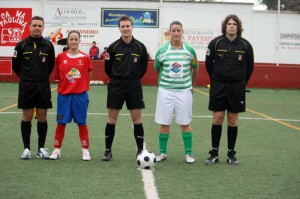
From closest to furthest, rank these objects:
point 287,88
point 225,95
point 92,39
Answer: point 225,95 < point 287,88 < point 92,39

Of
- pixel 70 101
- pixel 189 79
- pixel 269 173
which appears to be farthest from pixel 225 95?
pixel 70 101

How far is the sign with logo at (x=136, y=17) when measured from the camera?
104 ft

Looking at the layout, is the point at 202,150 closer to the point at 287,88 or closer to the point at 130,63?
the point at 130,63

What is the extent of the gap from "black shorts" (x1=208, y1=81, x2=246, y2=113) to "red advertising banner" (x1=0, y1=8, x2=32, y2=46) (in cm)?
2533

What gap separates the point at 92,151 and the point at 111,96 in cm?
122

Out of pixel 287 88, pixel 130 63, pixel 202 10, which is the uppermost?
pixel 202 10

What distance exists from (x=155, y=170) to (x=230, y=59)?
5.88 feet

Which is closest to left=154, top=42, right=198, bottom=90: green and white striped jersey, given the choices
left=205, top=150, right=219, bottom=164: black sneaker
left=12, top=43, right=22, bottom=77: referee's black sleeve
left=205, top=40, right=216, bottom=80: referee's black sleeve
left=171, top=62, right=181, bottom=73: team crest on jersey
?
left=171, top=62, right=181, bottom=73: team crest on jersey

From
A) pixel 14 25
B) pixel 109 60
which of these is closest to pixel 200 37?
pixel 14 25

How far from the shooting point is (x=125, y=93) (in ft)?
24.8

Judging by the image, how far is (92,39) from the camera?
31891mm

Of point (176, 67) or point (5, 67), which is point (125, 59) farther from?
point (5, 67)

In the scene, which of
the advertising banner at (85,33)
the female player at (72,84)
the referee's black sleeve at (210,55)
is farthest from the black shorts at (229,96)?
the advertising banner at (85,33)

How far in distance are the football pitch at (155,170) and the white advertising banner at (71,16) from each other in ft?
68.5
